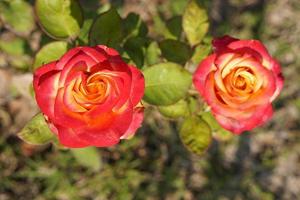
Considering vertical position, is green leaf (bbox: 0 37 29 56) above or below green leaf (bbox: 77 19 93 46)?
below

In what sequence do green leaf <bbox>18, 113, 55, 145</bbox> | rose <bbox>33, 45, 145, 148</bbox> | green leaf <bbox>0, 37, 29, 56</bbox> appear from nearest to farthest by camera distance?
rose <bbox>33, 45, 145, 148</bbox>, green leaf <bbox>18, 113, 55, 145</bbox>, green leaf <bbox>0, 37, 29, 56</bbox>

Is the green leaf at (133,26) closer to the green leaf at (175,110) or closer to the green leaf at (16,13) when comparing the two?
the green leaf at (175,110)

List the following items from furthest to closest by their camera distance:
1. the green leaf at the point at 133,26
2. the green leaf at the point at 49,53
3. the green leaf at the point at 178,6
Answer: the green leaf at the point at 178,6 → the green leaf at the point at 133,26 → the green leaf at the point at 49,53

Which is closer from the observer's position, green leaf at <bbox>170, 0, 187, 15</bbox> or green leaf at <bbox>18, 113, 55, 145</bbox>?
green leaf at <bbox>18, 113, 55, 145</bbox>

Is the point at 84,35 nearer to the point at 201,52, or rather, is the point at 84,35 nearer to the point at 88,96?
the point at 201,52

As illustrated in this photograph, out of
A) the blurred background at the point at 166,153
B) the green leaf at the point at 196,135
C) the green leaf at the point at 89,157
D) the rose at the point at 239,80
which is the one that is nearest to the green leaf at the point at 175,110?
the green leaf at the point at 196,135

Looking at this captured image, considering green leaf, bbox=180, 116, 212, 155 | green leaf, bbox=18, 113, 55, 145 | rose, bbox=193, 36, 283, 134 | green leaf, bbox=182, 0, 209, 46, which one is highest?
green leaf, bbox=182, 0, 209, 46

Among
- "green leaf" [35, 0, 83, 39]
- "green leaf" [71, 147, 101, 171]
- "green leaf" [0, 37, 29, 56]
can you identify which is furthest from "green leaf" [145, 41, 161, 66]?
"green leaf" [71, 147, 101, 171]

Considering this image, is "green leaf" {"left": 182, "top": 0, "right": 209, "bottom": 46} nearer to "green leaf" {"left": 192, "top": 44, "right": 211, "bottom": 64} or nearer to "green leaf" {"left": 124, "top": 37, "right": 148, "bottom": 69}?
"green leaf" {"left": 192, "top": 44, "right": 211, "bottom": 64}
